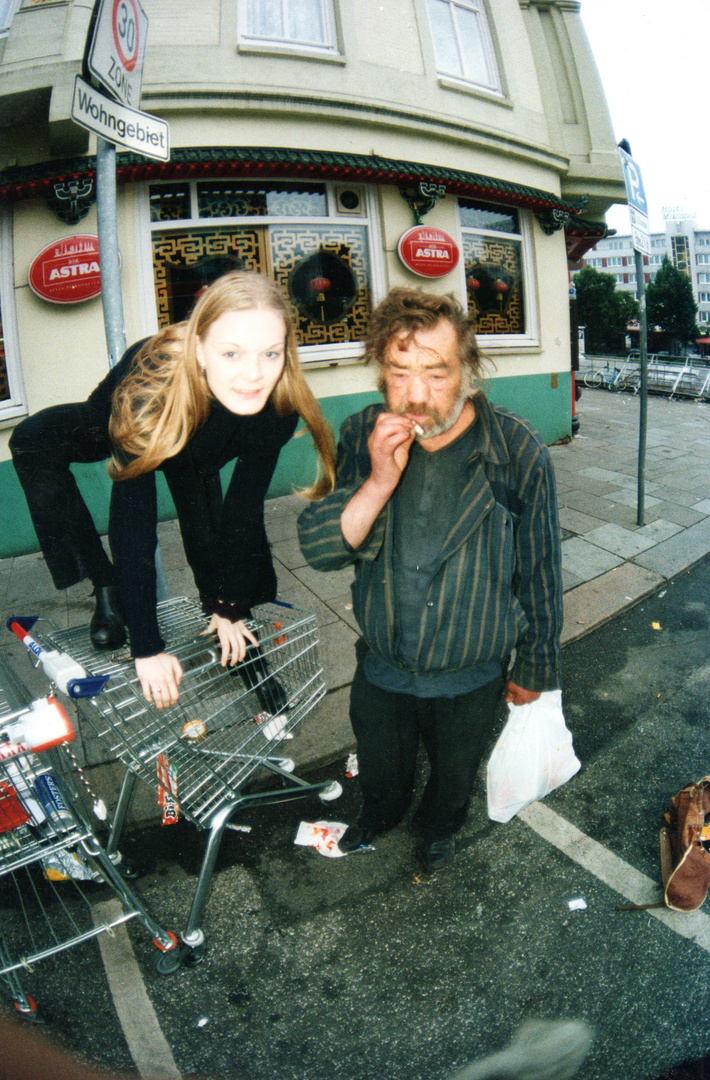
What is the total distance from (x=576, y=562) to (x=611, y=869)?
10.5ft

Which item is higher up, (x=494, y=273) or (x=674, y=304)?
(x=674, y=304)

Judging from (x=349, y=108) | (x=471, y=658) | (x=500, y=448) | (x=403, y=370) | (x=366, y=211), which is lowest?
(x=471, y=658)

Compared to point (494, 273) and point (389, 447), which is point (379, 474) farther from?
point (494, 273)

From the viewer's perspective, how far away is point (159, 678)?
171 centimetres

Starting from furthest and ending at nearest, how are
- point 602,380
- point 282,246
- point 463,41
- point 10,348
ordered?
point 602,380 < point 282,246 < point 463,41 < point 10,348

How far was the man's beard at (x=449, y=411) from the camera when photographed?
168 cm

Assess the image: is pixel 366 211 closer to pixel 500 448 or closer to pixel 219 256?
pixel 219 256

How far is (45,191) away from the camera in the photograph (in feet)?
14.6

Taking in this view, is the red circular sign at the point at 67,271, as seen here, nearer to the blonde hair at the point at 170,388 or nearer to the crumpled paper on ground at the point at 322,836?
the blonde hair at the point at 170,388

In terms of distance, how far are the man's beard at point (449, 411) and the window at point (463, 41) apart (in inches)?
247

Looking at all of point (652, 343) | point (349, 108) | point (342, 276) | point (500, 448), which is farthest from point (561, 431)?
point (652, 343)

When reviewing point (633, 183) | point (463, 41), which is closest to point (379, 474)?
point (633, 183)

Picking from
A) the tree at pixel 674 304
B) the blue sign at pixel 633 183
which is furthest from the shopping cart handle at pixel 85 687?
the tree at pixel 674 304

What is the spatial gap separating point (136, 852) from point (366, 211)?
683 centimetres
